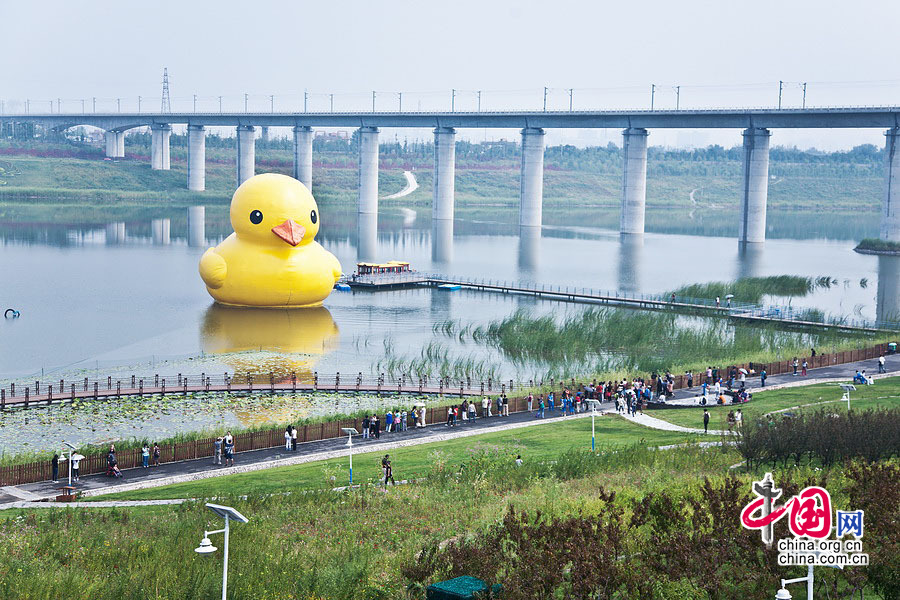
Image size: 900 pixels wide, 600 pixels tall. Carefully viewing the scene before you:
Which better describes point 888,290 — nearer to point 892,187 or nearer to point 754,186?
point 892,187

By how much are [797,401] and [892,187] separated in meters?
80.3

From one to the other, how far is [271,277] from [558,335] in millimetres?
→ 14136

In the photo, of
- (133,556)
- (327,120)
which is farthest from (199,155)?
(133,556)

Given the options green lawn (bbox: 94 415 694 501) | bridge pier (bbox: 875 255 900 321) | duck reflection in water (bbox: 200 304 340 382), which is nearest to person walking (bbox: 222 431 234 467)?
green lawn (bbox: 94 415 694 501)

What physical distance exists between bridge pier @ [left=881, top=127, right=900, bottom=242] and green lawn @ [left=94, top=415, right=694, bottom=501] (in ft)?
A: 275

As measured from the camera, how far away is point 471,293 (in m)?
75.4

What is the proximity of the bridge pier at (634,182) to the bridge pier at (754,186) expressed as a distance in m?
12.7

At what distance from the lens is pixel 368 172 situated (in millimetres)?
153750

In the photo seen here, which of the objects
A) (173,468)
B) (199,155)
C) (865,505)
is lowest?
(173,468)

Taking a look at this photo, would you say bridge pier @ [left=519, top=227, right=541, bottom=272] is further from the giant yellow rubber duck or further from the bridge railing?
the bridge railing

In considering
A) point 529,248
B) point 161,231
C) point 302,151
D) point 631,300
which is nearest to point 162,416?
point 631,300

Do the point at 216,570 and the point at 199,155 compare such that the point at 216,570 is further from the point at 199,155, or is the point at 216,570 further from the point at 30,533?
the point at 199,155

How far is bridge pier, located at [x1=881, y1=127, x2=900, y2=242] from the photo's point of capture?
364 ft

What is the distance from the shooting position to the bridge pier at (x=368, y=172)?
152 m
